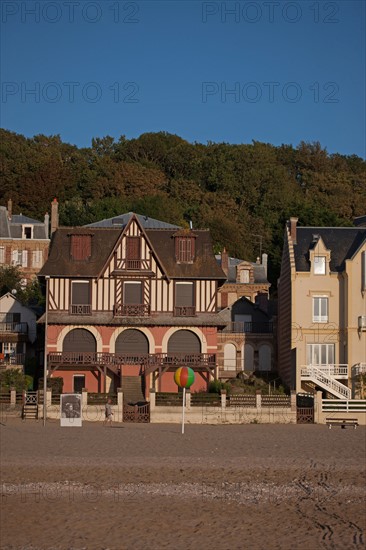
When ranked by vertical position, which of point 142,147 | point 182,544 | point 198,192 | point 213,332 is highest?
point 142,147

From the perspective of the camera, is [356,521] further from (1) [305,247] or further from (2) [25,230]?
(2) [25,230]

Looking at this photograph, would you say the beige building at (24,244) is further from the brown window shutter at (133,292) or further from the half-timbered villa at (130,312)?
the brown window shutter at (133,292)

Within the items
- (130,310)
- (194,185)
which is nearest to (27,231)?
(194,185)

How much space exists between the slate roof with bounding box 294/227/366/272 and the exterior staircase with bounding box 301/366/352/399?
18.3 ft

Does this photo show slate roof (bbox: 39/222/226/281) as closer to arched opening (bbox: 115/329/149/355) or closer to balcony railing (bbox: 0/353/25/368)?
arched opening (bbox: 115/329/149/355)

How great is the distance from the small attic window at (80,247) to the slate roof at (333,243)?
1093 centimetres

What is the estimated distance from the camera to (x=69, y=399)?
42500mm

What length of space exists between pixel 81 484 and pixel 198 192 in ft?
211

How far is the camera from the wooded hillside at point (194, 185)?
8338 centimetres

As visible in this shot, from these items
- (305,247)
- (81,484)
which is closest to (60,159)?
(305,247)

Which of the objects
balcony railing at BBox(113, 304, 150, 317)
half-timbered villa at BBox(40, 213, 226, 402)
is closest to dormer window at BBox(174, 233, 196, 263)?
Answer: half-timbered villa at BBox(40, 213, 226, 402)

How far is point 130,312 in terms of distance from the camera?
53906 mm

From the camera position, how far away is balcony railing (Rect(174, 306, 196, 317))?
54219mm

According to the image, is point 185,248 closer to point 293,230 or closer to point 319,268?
point 293,230
